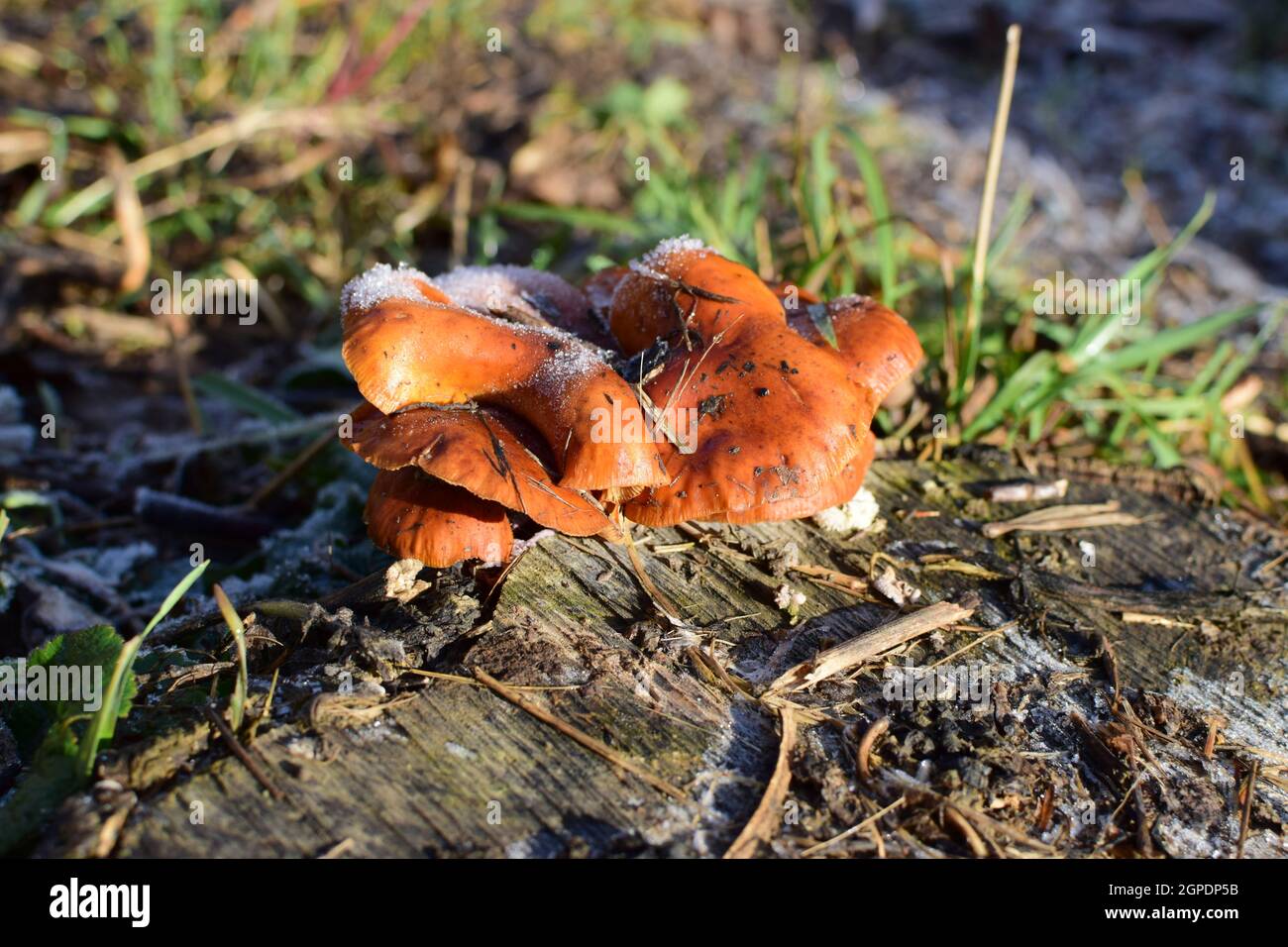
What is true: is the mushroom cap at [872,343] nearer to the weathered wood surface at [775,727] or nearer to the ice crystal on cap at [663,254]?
the ice crystal on cap at [663,254]

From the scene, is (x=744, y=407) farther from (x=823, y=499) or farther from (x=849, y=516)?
(x=849, y=516)

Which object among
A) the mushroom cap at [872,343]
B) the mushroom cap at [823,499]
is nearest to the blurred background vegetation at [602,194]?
the mushroom cap at [872,343]

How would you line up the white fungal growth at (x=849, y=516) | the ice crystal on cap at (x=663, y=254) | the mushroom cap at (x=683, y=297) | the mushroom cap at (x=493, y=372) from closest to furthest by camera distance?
the mushroom cap at (x=493, y=372)
the mushroom cap at (x=683, y=297)
the ice crystal on cap at (x=663, y=254)
the white fungal growth at (x=849, y=516)

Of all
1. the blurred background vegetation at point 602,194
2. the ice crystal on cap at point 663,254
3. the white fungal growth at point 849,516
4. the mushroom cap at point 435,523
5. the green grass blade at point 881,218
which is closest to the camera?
the mushroom cap at point 435,523

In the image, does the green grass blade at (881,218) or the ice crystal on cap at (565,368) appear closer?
the ice crystal on cap at (565,368)

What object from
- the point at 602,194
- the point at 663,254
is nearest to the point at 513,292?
the point at 663,254
